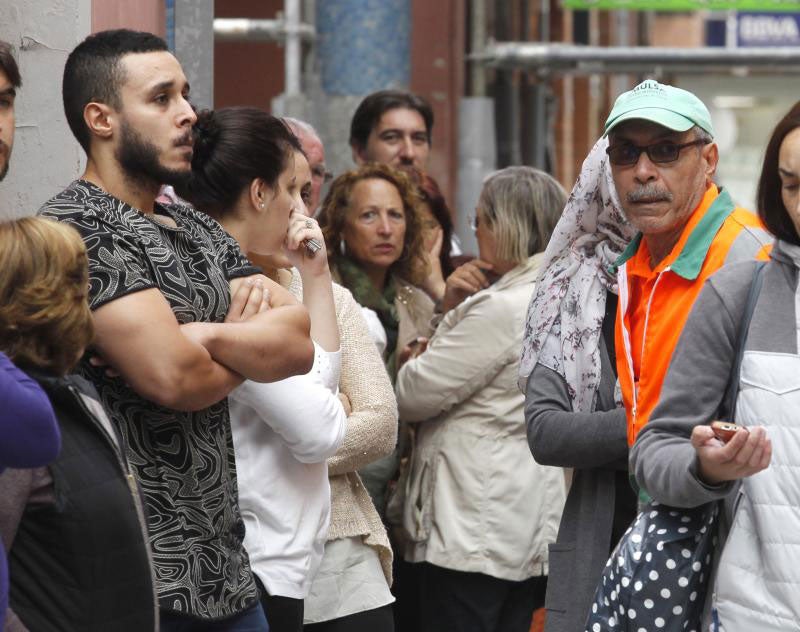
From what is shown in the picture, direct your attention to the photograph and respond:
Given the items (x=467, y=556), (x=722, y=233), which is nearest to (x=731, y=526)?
(x=722, y=233)

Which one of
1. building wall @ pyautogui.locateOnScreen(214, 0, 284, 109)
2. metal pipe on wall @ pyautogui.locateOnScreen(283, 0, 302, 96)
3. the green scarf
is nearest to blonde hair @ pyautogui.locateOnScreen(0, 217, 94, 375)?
the green scarf

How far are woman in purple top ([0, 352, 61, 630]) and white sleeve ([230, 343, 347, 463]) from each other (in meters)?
1.17

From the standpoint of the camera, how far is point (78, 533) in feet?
9.66

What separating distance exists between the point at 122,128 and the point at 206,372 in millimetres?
581

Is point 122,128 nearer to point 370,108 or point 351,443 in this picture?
point 351,443

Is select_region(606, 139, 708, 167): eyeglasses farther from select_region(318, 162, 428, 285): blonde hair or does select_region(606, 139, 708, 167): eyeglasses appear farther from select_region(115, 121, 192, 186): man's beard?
select_region(318, 162, 428, 285): blonde hair

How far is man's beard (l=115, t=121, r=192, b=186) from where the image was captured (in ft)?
11.8

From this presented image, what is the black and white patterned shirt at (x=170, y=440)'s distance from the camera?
11.2 feet

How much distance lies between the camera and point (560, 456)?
4.25 metres

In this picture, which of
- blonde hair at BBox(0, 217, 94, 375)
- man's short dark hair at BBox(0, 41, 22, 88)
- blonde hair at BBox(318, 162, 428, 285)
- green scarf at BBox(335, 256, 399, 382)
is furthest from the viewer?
blonde hair at BBox(318, 162, 428, 285)

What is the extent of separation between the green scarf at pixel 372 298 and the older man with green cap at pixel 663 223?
1765 mm

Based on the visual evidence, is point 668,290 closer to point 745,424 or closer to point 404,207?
point 745,424

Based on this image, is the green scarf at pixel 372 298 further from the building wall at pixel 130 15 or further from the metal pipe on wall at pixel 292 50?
the metal pipe on wall at pixel 292 50

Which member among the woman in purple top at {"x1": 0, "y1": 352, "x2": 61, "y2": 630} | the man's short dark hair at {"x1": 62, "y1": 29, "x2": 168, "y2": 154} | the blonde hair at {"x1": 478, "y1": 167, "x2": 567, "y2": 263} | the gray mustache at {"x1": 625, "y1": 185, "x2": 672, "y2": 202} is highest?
the man's short dark hair at {"x1": 62, "y1": 29, "x2": 168, "y2": 154}
